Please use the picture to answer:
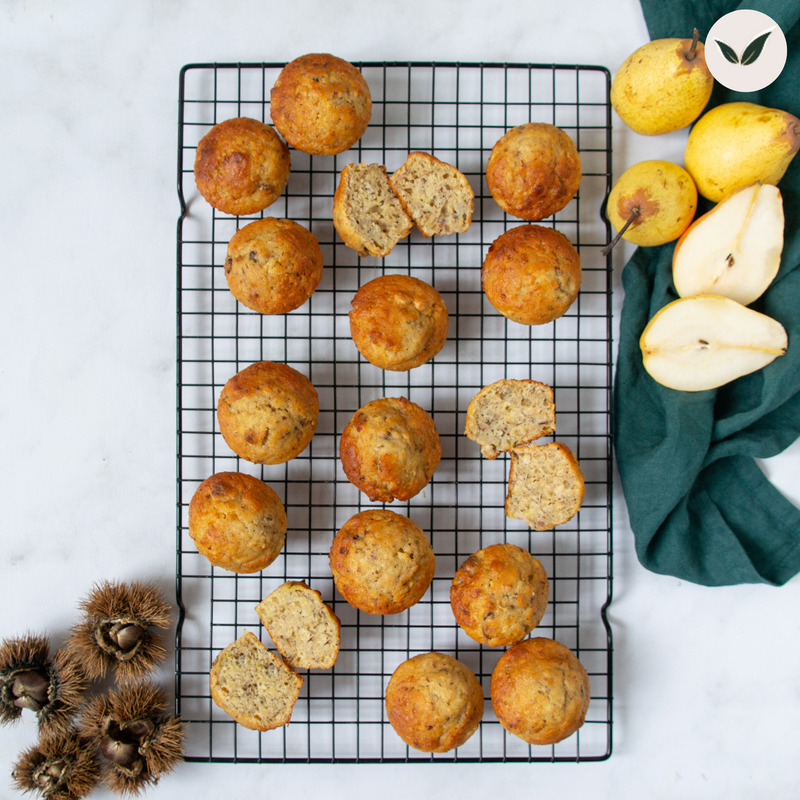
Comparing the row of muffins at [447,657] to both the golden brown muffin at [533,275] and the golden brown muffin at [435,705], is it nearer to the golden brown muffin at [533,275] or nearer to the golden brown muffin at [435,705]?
the golden brown muffin at [435,705]

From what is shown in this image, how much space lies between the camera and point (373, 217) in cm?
205

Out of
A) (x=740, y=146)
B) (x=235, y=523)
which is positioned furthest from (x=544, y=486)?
(x=740, y=146)

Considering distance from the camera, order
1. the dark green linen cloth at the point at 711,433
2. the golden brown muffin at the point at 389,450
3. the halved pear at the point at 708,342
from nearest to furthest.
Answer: the golden brown muffin at the point at 389,450 → the halved pear at the point at 708,342 → the dark green linen cloth at the point at 711,433

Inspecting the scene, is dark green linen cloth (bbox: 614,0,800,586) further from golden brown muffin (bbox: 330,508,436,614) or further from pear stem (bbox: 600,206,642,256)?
golden brown muffin (bbox: 330,508,436,614)

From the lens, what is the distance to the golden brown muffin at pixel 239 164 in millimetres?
1922

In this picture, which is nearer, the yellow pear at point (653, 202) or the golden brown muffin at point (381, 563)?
the golden brown muffin at point (381, 563)

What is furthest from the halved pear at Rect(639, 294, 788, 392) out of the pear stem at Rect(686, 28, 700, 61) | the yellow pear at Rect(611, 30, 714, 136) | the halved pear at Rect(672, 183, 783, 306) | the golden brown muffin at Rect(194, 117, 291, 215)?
the golden brown muffin at Rect(194, 117, 291, 215)

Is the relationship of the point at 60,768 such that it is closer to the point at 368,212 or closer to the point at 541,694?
the point at 541,694

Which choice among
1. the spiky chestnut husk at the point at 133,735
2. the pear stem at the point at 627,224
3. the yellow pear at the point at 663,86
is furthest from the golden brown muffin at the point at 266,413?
the yellow pear at the point at 663,86

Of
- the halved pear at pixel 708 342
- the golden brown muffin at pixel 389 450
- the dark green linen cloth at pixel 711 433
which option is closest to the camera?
the golden brown muffin at pixel 389 450

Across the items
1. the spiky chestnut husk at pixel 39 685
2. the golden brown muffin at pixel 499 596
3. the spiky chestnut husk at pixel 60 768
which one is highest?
the golden brown muffin at pixel 499 596

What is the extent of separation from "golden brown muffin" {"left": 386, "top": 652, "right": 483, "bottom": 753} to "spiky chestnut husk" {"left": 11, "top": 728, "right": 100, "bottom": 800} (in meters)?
1.03

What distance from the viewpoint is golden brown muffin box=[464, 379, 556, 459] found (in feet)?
6.72

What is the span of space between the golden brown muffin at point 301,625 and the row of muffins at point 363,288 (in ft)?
0.52
